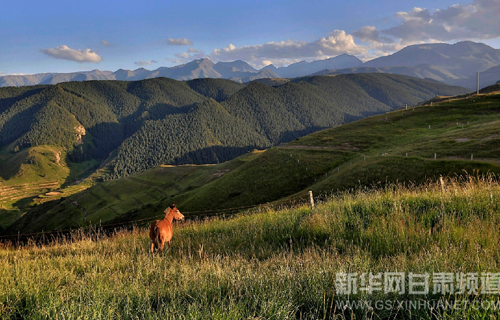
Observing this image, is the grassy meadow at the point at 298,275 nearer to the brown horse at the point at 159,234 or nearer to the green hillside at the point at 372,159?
the brown horse at the point at 159,234

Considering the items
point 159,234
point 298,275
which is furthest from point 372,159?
point 298,275

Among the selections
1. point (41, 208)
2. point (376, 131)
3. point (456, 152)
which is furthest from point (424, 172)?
point (41, 208)

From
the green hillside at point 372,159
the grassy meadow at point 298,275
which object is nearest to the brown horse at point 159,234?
the grassy meadow at point 298,275

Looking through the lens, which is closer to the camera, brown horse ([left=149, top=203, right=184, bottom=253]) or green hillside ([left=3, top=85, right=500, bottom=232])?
brown horse ([left=149, top=203, right=184, bottom=253])

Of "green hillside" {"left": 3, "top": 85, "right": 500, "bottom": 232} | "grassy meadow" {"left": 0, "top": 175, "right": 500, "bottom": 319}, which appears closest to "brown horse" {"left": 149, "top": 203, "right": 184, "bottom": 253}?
"grassy meadow" {"left": 0, "top": 175, "right": 500, "bottom": 319}

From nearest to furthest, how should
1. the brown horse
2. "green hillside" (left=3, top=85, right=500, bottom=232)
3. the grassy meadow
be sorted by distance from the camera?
the grassy meadow, the brown horse, "green hillside" (left=3, top=85, right=500, bottom=232)

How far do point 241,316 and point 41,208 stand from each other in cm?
20023

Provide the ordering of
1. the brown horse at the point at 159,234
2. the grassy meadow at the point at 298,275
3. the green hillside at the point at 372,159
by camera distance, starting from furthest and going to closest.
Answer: the green hillside at the point at 372,159 → the brown horse at the point at 159,234 → the grassy meadow at the point at 298,275

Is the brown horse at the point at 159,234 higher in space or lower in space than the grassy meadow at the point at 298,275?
lower

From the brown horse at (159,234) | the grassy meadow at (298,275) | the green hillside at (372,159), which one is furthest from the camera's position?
the green hillside at (372,159)

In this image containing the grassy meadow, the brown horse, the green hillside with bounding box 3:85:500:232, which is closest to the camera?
the grassy meadow

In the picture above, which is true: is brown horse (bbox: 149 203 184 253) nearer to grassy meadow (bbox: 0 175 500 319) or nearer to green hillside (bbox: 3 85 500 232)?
grassy meadow (bbox: 0 175 500 319)

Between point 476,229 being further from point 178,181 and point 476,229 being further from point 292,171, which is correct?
point 178,181

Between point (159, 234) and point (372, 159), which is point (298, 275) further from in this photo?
point (372, 159)
